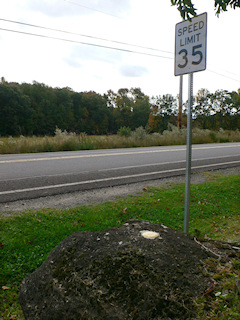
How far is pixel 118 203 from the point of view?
189 inches

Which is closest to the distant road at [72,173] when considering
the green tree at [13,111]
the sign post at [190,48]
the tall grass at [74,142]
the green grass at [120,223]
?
the green grass at [120,223]

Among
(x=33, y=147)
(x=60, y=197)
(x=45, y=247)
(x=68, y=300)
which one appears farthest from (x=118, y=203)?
(x=33, y=147)

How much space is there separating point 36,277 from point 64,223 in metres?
1.37

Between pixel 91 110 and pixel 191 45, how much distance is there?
60572 mm

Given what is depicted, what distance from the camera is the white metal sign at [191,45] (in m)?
3.17

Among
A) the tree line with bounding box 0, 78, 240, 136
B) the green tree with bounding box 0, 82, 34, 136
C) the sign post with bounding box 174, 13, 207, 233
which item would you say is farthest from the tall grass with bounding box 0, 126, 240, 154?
the green tree with bounding box 0, 82, 34, 136

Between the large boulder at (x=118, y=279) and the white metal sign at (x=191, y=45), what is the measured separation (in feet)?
6.35

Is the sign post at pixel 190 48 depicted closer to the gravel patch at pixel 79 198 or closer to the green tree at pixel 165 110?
the gravel patch at pixel 79 198

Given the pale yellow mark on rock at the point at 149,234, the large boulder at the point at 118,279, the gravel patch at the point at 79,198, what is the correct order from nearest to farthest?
the large boulder at the point at 118,279, the pale yellow mark on rock at the point at 149,234, the gravel patch at the point at 79,198

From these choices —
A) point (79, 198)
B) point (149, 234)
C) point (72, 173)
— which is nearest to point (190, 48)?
point (149, 234)

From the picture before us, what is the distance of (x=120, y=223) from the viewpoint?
13.2 feet

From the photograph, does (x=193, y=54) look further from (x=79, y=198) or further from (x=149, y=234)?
(x=79, y=198)

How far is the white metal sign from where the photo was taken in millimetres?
3170

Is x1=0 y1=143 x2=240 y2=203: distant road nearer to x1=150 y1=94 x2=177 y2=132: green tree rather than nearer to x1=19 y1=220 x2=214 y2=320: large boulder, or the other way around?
x1=19 y1=220 x2=214 y2=320: large boulder
